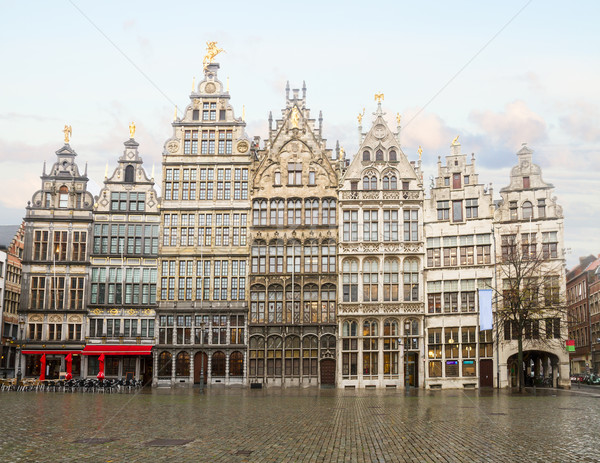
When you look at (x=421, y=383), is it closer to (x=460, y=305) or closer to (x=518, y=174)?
(x=460, y=305)

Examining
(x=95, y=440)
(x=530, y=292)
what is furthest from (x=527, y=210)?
(x=95, y=440)

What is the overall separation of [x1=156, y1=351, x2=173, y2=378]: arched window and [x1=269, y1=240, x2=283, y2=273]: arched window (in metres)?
11.7

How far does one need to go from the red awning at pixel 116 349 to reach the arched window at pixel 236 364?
23.9 ft

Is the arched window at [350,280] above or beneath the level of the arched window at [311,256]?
beneath

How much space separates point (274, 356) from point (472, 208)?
21.5 metres

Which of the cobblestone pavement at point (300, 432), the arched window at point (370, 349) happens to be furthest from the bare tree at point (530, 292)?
the cobblestone pavement at point (300, 432)

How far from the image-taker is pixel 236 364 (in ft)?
205

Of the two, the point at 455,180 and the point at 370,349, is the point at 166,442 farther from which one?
the point at 455,180

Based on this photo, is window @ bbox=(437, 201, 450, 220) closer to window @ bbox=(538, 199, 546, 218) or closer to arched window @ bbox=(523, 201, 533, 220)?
arched window @ bbox=(523, 201, 533, 220)

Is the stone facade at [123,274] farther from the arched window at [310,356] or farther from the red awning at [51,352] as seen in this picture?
the arched window at [310,356]

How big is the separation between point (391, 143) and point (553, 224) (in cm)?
1568

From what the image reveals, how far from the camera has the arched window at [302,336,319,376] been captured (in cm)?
6194

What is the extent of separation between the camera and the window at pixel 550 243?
197ft

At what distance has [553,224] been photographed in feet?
199
